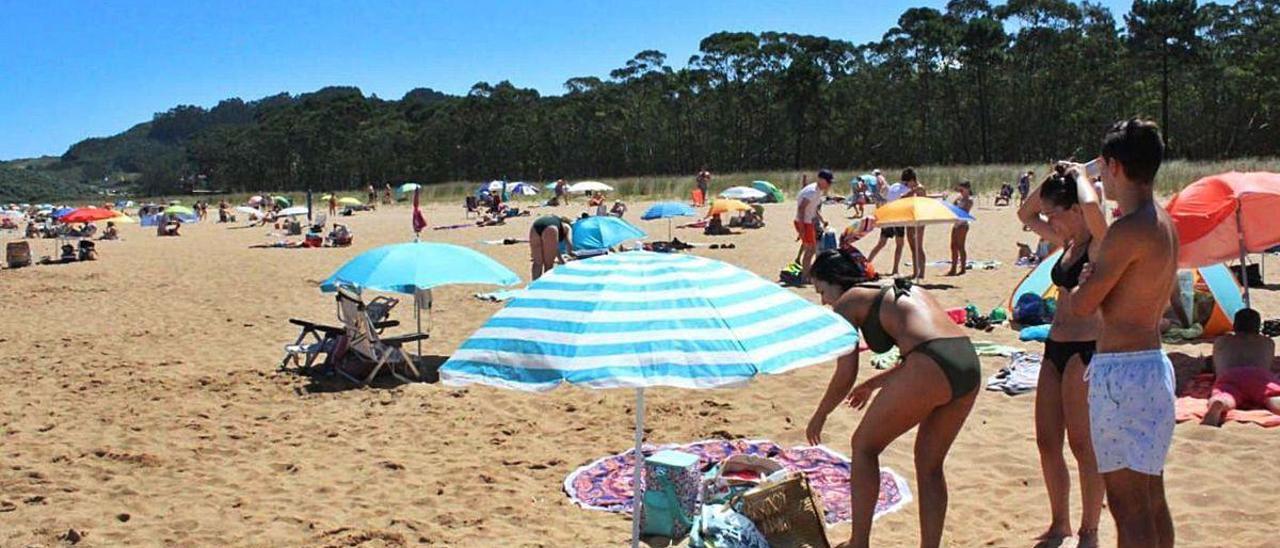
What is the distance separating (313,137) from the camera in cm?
9825

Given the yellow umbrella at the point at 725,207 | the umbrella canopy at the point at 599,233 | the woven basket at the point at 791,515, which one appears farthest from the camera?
the yellow umbrella at the point at 725,207

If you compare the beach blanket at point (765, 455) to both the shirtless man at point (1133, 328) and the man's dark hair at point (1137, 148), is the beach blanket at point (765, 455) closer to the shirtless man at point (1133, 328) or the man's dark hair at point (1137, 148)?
the shirtless man at point (1133, 328)

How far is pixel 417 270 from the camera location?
303 inches

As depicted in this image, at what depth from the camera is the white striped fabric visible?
331 centimetres

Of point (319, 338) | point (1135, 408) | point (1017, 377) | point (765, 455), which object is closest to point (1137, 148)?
point (1135, 408)

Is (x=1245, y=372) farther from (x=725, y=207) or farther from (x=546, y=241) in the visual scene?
(x=725, y=207)

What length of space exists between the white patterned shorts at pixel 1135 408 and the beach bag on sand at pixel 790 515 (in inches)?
54.0

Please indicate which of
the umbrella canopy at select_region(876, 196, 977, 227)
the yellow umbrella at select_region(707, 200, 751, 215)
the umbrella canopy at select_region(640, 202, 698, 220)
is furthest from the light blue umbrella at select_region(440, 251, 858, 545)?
the yellow umbrella at select_region(707, 200, 751, 215)

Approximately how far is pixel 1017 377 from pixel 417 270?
14.6 feet

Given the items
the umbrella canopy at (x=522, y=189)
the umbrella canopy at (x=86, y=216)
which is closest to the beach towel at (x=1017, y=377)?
the umbrella canopy at (x=86, y=216)

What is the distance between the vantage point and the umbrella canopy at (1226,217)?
732 cm

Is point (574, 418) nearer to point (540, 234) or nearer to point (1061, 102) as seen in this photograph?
point (540, 234)

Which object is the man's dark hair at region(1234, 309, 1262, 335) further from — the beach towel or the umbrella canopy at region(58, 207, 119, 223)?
the umbrella canopy at region(58, 207, 119, 223)

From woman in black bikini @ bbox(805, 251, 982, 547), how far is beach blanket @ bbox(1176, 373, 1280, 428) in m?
3.08
